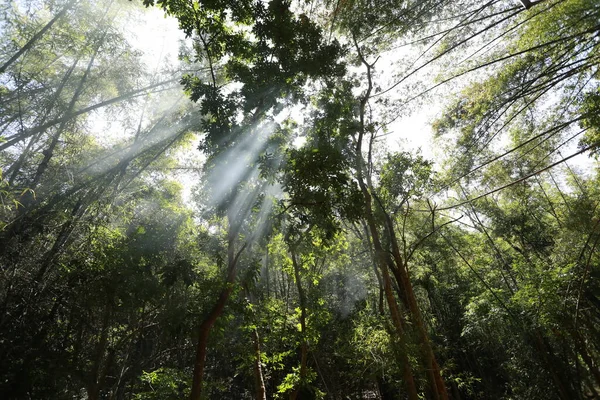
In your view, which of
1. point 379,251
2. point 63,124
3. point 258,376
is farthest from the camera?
point 63,124

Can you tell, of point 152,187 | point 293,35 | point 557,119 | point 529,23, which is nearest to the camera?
point 293,35

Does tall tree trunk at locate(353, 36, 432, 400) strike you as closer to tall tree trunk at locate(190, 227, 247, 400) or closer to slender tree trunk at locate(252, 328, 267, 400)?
tall tree trunk at locate(190, 227, 247, 400)

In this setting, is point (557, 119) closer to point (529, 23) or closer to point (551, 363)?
point (529, 23)

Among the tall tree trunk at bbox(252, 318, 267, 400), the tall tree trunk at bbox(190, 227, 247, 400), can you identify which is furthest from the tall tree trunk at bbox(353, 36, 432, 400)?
the tall tree trunk at bbox(252, 318, 267, 400)

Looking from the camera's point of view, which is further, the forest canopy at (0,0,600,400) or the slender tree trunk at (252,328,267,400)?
the slender tree trunk at (252,328,267,400)

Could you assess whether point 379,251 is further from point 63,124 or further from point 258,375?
point 63,124

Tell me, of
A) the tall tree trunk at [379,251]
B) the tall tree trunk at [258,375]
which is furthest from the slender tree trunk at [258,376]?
the tall tree trunk at [379,251]

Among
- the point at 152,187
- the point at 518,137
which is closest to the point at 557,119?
the point at 518,137

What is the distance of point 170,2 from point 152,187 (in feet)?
21.0

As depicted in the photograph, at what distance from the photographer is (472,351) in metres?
11.4

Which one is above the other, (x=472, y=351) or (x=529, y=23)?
(x=529, y=23)

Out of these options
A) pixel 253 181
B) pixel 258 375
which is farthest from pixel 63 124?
pixel 258 375

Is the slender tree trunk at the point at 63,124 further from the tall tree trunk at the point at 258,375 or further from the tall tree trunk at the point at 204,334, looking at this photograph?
the tall tree trunk at the point at 258,375

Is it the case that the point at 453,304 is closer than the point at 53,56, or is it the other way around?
the point at 53,56
